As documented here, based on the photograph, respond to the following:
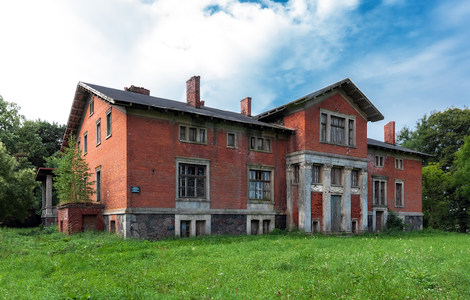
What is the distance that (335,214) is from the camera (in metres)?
26.9

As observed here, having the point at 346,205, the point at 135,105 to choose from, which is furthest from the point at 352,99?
the point at 135,105

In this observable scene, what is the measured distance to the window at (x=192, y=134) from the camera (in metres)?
22.3

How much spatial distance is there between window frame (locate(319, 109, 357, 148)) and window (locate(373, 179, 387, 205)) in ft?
21.1

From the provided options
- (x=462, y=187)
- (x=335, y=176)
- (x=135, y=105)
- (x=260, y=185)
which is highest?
(x=135, y=105)

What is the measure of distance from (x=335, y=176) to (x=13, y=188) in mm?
27578

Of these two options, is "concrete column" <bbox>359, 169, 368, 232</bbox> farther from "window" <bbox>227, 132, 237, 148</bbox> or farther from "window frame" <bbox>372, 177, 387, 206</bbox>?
"window" <bbox>227, 132, 237, 148</bbox>

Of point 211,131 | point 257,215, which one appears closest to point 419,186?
point 257,215

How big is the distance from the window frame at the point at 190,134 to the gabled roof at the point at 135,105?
3.20ft

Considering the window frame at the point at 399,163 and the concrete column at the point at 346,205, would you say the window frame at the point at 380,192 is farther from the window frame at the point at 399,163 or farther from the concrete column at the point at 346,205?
the concrete column at the point at 346,205

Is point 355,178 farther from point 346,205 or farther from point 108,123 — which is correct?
point 108,123

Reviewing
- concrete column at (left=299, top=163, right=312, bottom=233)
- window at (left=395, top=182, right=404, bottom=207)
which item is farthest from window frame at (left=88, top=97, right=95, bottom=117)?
window at (left=395, top=182, right=404, bottom=207)

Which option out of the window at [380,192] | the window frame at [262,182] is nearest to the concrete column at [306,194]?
the window frame at [262,182]

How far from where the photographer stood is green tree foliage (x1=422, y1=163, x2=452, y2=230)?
43281 mm

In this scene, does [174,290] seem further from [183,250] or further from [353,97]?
[353,97]
